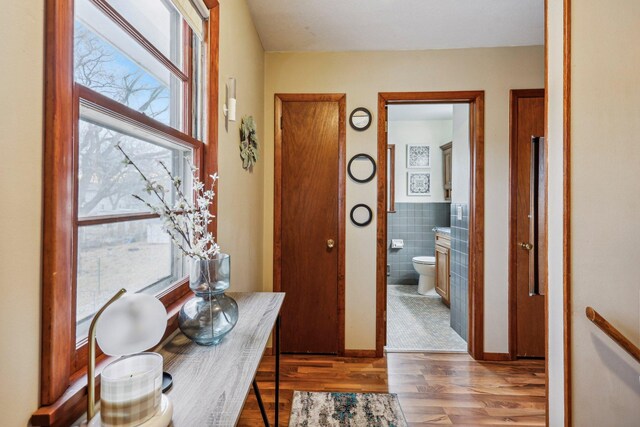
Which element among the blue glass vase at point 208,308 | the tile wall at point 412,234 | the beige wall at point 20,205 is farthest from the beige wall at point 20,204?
the tile wall at point 412,234

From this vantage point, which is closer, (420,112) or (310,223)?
(310,223)

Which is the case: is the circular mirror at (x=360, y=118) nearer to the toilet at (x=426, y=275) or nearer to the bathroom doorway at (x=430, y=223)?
the bathroom doorway at (x=430, y=223)

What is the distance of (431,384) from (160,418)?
6.88 ft

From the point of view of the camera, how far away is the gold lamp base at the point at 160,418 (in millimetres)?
664

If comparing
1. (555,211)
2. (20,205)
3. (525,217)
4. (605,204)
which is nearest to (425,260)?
→ (525,217)

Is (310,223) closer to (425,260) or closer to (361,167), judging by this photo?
(361,167)

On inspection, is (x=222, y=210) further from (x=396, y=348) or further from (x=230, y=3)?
(x=396, y=348)

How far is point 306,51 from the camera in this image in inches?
108

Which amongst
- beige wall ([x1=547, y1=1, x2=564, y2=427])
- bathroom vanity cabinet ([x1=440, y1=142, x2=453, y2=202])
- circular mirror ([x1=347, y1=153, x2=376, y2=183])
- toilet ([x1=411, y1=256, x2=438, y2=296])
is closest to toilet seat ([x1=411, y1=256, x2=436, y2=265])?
toilet ([x1=411, y1=256, x2=438, y2=296])

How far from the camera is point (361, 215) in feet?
8.96

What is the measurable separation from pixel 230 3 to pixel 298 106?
3.42 feet

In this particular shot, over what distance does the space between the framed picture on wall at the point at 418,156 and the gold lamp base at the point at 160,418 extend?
472 cm

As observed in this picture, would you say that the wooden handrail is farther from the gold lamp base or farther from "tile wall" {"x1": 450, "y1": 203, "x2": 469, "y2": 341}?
"tile wall" {"x1": 450, "y1": 203, "x2": 469, "y2": 341}

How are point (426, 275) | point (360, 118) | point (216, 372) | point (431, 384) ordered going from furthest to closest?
point (426, 275), point (360, 118), point (431, 384), point (216, 372)
